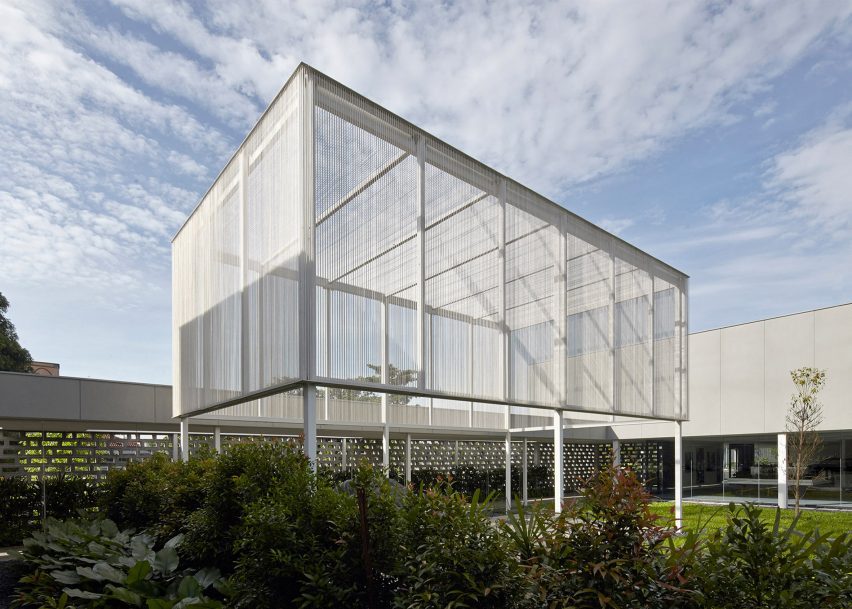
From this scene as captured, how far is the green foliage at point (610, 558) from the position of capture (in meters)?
3.01

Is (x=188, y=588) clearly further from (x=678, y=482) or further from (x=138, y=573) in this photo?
(x=678, y=482)

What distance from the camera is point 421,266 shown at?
852 cm

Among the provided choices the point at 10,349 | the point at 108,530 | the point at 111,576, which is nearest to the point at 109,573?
the point at 111,576

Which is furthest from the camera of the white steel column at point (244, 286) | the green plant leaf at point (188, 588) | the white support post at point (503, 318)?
the white support post at point (503, 318)

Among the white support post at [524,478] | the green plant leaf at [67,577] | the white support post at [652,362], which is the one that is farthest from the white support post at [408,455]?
the green plant leaf at [67,577]

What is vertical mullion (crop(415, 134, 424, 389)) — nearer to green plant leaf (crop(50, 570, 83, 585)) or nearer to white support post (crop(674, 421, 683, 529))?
green plant leaf (crop(50, 570, 83, 585))

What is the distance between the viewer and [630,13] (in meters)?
8.40

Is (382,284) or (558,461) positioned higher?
(382,284)

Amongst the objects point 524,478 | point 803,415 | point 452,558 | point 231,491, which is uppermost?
point 452,558

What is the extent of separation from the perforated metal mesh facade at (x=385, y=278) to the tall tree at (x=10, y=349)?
20643 millimetres

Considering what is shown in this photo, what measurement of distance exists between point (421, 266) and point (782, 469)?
14.9 metres

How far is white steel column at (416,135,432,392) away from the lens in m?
8.51

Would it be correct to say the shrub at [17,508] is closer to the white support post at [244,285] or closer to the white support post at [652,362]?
the white support post at [244,285]

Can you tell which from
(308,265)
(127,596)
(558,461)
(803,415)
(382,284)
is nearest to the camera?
(127,596)
